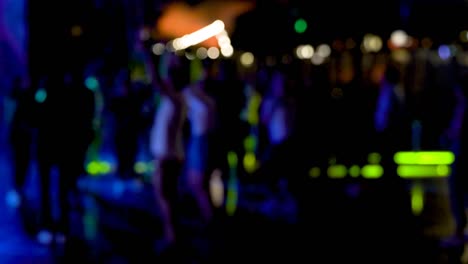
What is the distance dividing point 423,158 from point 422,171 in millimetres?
3327

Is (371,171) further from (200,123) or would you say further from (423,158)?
(200,123)

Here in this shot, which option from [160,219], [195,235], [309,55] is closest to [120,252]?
[195,235]

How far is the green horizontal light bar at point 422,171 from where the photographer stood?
15.2 m

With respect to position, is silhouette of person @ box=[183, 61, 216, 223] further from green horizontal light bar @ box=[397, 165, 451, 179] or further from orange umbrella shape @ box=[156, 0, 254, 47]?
orange umbrella shape @ box=[156, 0, 254, 47]

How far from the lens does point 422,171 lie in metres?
16.0

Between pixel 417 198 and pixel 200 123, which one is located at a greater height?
pixel 200 123

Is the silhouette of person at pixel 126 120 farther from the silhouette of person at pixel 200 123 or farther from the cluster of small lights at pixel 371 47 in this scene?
the cluster of small lights at pixel 371 47

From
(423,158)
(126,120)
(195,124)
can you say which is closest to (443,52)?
(423,158)

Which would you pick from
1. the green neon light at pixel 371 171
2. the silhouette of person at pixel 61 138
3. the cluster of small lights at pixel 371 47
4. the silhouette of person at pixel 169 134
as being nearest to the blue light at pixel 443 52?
the cluster of small lights at pixel 371 47

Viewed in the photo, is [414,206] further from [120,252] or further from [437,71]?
[437,71]

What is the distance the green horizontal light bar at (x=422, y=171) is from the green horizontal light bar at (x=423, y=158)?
366 mm

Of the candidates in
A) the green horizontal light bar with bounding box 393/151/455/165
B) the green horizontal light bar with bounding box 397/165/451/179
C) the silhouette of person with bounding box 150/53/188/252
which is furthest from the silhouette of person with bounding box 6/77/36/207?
the green horizontal light bar with bounding box 393/151/455/165

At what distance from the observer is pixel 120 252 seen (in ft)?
24.0

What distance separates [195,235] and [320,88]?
20.4 feet
